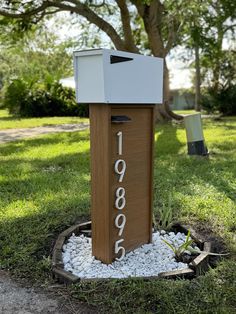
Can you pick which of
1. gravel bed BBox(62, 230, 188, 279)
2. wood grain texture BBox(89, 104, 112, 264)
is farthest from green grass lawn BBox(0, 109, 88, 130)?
wood grain texture BBox(89, 104, 112, 264)

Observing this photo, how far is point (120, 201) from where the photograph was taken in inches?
113

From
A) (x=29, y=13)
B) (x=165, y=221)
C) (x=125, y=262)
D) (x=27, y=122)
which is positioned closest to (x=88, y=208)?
(x=165, y=221)

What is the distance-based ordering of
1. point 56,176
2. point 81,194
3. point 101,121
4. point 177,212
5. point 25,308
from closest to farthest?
point 25,308, point 101,121, point 177,212, point 81,194, point 56,176

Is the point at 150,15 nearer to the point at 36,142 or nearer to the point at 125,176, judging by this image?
the point at 36,142

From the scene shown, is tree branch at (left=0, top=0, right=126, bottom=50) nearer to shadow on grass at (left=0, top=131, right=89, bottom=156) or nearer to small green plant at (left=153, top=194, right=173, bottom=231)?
shadow on grass at (left=0, top=131, right=89, bottom=156)

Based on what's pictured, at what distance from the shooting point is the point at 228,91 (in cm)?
1797

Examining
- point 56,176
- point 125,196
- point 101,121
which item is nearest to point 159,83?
point 101,121

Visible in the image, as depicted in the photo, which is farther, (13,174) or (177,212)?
(13,174)

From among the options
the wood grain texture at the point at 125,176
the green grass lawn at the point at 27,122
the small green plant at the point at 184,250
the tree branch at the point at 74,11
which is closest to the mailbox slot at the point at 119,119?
the wood grain texture at the point at 125,176

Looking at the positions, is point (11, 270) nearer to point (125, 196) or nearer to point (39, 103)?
point (125, 196)

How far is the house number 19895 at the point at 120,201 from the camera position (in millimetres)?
2803

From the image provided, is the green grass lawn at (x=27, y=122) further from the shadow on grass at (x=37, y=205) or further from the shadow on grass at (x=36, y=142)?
the shadow on grass at (x=37, y=205)

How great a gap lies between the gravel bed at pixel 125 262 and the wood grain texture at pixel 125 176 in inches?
2.6

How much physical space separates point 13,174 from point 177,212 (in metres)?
2.95
